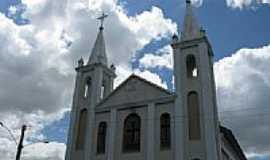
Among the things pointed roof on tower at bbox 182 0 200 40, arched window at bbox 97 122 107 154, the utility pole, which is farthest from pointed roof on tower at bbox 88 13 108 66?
the utility pole

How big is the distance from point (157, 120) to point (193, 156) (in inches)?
151

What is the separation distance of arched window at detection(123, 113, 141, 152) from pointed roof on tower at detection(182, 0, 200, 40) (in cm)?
753

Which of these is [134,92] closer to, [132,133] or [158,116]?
[158,116]

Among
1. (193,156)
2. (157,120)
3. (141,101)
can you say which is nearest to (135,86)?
(141,101)

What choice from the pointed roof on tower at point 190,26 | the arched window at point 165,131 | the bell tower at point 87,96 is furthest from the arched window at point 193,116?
the bell tower at point 87,96

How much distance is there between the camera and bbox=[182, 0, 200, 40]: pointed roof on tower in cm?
2800

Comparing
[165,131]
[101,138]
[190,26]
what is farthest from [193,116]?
[190,26]

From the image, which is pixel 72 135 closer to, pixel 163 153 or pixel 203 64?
pixel 163 153

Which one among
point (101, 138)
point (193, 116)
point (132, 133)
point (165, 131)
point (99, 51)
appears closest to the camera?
point (193, 116)

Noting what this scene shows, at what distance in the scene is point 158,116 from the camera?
84.6 ft

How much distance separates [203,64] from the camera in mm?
26141

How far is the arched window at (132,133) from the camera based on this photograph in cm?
2570

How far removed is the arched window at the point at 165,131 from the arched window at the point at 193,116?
5.10 feet

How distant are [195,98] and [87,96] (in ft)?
30.9
